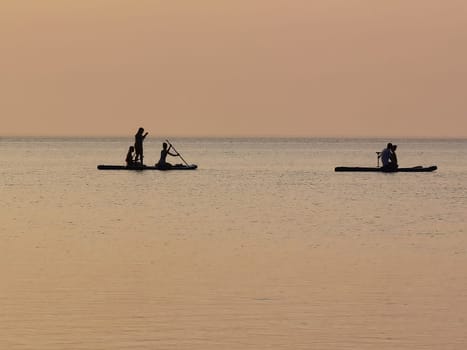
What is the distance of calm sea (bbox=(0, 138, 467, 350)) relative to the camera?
51.2 feet

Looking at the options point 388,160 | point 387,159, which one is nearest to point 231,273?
point 387,159

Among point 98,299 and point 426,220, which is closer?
point 98,299

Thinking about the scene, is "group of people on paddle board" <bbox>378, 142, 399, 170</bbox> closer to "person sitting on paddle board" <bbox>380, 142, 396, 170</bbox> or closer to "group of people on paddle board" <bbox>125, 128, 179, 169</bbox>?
"person sitting on paddle board" <bbox>380, 142, 396, 170</bbox>

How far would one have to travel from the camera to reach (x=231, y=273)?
2053 centimetres

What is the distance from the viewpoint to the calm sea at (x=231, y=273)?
51.2ft

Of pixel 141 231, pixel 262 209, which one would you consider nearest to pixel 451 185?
pixel 262 209

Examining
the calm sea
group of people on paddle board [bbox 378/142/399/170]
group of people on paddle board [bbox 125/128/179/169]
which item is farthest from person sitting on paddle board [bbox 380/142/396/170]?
the calm sea

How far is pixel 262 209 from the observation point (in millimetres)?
35500

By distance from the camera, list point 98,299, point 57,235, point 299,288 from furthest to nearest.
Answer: point 57,235 < point 299,288 < point 98,299

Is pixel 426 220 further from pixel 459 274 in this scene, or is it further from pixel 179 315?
pixel 179 315

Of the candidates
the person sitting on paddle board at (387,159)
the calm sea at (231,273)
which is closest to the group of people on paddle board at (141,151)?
the person sitting on paddle board at (387,159)

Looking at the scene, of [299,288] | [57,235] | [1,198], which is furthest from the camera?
[1,198]

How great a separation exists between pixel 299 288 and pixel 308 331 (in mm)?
3242

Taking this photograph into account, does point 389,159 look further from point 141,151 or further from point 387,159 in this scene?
point 141,151
